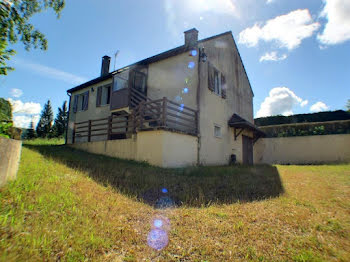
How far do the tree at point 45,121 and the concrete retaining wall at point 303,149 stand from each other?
47277mm

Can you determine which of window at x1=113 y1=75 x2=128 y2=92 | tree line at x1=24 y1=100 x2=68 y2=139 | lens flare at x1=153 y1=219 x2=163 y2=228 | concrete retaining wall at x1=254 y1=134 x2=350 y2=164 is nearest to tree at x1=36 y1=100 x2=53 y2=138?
tree line at x1=24 y1=100 x2=68 y2=139

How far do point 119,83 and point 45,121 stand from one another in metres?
47.6

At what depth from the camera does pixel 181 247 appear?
2.47 metres

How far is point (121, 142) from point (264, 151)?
1301 cm

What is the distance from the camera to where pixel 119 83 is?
1272 centimetres

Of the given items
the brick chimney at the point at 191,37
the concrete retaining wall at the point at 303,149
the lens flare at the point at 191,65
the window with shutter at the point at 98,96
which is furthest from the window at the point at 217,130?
the window with shutter at the point at 98,96

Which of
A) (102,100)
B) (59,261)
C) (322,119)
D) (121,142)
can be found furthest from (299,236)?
(322,119)

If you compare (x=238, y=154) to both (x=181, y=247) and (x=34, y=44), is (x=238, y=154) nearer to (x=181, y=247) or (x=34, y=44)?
(x=181, y=247)

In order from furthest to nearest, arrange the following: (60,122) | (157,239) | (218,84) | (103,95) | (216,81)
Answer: (60,122), (103,95), (218,84), (216,81), (157,239)

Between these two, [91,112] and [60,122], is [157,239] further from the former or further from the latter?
[60,122]

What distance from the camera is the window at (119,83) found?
12347 millimetres

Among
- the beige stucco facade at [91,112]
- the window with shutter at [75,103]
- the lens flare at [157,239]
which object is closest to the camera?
the lens flare at [157,239]

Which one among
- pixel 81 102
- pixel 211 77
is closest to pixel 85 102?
pixel 81 102

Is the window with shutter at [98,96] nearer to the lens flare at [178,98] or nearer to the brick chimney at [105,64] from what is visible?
the brick chimney at [105,64]
